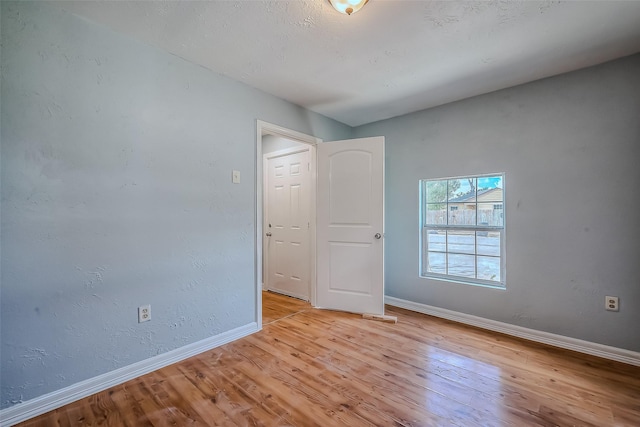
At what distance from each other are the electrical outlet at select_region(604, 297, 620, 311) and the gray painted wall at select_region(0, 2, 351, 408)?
9.93 ft

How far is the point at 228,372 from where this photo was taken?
6.52ft

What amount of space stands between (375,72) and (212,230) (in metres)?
1.94

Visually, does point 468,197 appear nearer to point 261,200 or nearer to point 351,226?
point 351,226

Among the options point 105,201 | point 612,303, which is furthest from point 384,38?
point 612,303

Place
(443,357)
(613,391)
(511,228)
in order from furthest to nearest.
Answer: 1. (511,228)
2. (443,357)
3. (613,391)

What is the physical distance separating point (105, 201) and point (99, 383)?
1166 mm

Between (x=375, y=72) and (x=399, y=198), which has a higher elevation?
(x=375, y=72)

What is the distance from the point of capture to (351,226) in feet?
10.4

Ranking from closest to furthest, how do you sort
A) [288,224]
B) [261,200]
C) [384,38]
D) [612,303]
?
[384,38], [612,303], [261,200], [288,224]

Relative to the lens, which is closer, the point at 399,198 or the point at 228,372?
the point at 228,372

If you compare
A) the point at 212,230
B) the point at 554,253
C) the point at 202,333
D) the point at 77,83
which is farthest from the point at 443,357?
the point at 77,83

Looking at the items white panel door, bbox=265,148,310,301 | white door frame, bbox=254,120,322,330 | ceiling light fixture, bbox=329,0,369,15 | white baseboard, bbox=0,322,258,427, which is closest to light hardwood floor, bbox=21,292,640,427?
white baseboard, bbox=0,322,258,427

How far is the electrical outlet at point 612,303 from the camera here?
217 centimetres

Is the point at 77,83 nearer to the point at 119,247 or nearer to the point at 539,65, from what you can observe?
the point at 119,247
